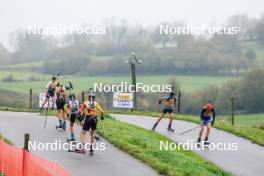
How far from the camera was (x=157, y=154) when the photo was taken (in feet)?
58.7

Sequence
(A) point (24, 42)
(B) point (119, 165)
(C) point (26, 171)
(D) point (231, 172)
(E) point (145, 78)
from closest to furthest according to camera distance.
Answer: (C) point (26, 171) < (B) point (119, 165) < (D) point (231, 172) < (E) point (145, 78) < (A) point (24, 42)

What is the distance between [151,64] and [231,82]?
403 inches

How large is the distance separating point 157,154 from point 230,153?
403cm

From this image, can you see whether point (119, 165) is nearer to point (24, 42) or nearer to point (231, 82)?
point (231, 82)

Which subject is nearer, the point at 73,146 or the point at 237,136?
the point at 73,146

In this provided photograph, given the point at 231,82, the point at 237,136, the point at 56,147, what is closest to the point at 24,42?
the point at 231,82

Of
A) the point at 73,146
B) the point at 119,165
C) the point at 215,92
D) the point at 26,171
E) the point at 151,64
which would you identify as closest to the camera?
the point at 26,171

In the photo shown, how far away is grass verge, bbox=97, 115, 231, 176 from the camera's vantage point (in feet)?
52.7

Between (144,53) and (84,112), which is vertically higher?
(144,53)

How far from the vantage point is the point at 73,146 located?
18.8 metres

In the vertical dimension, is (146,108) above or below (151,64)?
below

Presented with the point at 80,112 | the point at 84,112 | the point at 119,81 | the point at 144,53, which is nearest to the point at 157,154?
the point at 84,112

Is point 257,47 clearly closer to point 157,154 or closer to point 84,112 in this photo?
point 157,154

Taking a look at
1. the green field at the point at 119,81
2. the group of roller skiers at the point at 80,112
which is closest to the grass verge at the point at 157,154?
the group of roller skiers at the point at 80,112
